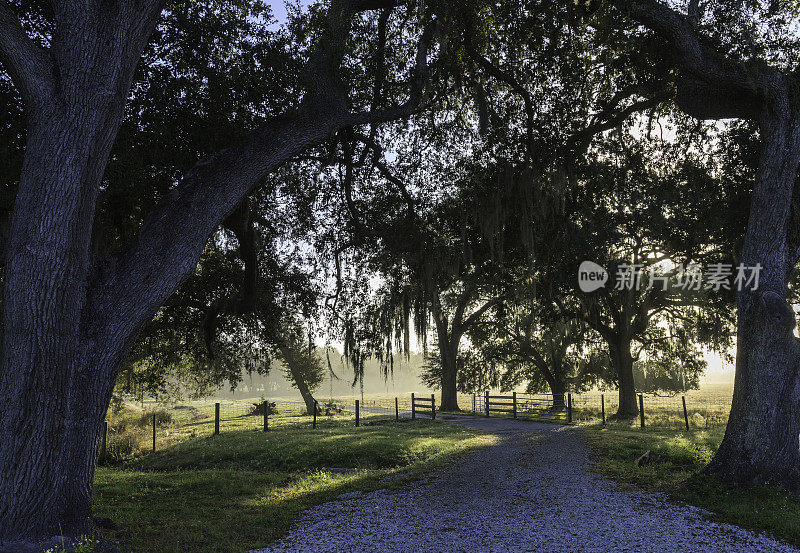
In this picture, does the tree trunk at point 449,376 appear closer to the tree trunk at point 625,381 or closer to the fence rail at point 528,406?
the fence rail at point 528,406

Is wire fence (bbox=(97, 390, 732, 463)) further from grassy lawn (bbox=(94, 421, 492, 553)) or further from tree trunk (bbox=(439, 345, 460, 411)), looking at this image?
grassy lawn (bbox=(94, 421, 492, 553))

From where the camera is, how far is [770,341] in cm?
783

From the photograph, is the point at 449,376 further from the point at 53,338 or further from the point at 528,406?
the point at 53,338

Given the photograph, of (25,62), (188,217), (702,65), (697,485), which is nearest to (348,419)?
(697,485)

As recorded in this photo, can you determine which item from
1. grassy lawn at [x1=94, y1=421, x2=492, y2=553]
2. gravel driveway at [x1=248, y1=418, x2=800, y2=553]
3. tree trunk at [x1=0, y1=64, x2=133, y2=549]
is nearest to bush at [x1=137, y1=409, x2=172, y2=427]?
grassy lawn at [x1=94, y1=421, x2=492, y2=553]

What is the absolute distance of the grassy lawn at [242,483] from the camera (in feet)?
18.6

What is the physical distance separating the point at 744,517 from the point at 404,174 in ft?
28.0


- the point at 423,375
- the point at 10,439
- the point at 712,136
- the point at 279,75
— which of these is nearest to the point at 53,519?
the point at 10,439

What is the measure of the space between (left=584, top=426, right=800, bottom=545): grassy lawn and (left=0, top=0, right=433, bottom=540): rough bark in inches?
295

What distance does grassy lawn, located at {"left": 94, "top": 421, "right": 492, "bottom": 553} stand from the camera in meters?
5.66

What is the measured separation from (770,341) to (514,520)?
201 inches

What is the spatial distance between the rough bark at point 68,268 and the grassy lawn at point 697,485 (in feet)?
24.6

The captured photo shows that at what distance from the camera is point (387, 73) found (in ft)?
32.3

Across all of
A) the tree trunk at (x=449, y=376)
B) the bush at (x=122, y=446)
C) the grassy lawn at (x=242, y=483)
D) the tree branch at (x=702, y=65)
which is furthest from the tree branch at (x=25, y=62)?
the tree trunk at (x=449, y=376)
